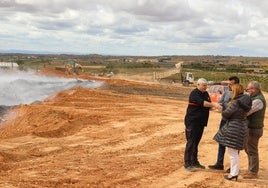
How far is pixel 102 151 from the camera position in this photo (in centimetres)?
1282

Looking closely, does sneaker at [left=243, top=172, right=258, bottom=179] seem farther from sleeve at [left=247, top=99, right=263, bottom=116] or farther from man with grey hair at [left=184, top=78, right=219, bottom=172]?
sleeve at [left=247, top=99, right=263, bottom=116]

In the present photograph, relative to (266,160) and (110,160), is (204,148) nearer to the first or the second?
(266,160)

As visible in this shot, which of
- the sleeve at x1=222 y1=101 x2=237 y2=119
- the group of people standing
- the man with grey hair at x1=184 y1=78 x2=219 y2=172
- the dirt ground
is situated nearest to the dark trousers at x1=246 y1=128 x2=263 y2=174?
the group of people standing

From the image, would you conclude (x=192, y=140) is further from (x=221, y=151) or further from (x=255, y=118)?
(x=255, y=118)

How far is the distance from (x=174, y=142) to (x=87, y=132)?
3855 millimetres

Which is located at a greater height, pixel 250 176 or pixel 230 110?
pixel 230 110

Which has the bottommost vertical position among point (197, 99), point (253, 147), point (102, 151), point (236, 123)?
point (102, 151)

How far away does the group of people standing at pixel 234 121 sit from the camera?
888cm

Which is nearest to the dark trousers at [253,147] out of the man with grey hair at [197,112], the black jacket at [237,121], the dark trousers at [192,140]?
the black jacket at [237,121]

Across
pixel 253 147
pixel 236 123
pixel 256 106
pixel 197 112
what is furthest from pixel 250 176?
pixel 197 112

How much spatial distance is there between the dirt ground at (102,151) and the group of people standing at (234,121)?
0.35 meters

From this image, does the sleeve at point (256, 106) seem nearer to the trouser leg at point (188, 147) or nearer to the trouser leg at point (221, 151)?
the trouser leg at point (221, 151)

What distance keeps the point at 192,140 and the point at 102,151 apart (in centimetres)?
371

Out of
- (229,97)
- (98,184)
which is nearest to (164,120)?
(229,97)
